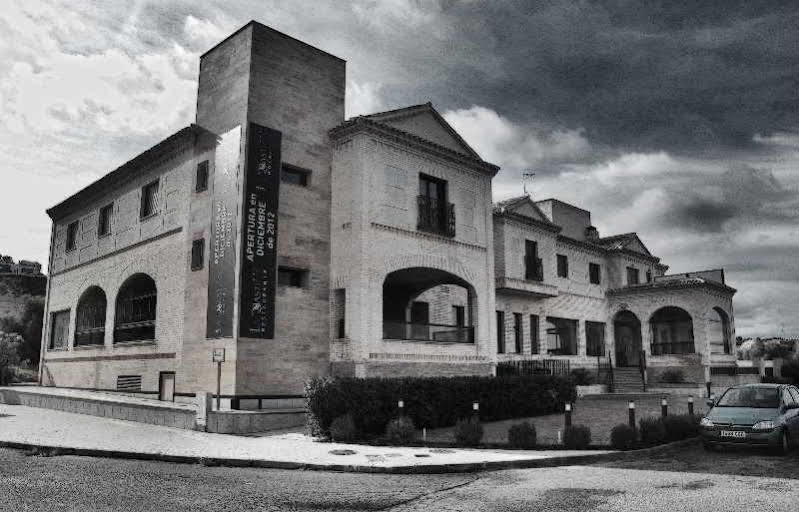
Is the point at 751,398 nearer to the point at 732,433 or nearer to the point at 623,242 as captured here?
the point at 732,433

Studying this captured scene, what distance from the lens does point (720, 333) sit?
36188 millimetres

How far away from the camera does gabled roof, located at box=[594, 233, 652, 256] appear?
114 feet

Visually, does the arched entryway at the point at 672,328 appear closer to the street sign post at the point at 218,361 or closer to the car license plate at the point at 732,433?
the car license plate at the point at 732,433

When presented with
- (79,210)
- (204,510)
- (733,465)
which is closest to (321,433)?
(204,510)

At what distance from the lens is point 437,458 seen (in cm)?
1116

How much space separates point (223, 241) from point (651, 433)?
11881 mm

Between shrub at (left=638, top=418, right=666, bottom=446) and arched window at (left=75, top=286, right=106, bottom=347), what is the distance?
19895 millimetres

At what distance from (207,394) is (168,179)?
29.0 feet

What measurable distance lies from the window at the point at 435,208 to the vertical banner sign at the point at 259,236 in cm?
467

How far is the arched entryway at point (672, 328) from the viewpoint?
34.5 metres

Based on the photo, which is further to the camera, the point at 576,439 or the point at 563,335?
the point at 563,335

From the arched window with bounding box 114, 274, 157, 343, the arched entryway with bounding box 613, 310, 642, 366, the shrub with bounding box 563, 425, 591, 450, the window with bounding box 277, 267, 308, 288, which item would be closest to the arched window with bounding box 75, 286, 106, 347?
the arched window with bounding box 114, 274, 157, 343

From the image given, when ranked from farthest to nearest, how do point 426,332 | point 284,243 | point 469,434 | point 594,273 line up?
point 594,273 < point 426,332 < point 284,243 < point 469,434

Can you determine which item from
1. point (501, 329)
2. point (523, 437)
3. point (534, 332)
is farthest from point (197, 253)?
point (534, 332)
